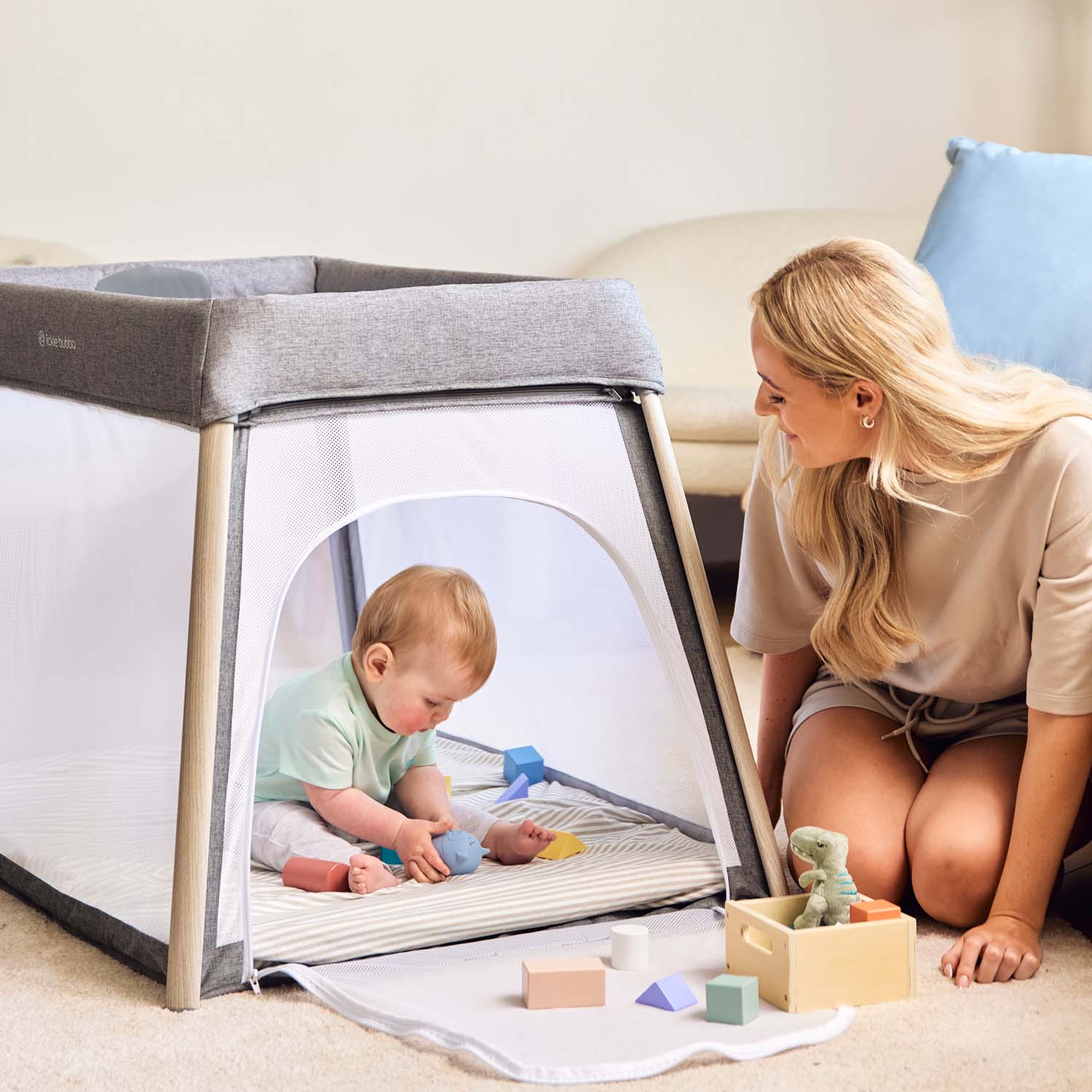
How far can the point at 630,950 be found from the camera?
1.20m

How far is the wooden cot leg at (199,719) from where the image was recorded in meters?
1.13

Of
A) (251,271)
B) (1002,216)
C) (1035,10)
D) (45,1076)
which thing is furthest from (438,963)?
(1035,10)

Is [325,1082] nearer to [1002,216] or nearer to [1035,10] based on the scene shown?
[1002,216]

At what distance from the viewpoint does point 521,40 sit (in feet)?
10.4

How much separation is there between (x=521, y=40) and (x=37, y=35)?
1.04 metres

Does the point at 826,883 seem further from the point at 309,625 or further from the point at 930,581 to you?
the point at 309,625

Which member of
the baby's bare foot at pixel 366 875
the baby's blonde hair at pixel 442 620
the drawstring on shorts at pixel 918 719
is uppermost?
the baby's blonde hair at pixel 442 620

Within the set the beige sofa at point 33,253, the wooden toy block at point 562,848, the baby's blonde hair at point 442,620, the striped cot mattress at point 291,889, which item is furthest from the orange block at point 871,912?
the beige sofa at point 33,253

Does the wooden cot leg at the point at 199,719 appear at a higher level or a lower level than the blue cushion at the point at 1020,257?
lower

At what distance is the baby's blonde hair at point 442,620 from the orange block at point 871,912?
1.59 ft

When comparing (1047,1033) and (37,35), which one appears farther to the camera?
(37,35)

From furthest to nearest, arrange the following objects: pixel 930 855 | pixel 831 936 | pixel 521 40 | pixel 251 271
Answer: pixel 521 40 → pixel 251 271 → pixel 930 855 → pixel 831 936

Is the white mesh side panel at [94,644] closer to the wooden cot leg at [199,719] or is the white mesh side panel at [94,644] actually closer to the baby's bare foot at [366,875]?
the wooden cot leg at [199,719]

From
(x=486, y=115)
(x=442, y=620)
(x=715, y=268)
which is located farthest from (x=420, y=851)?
(x=486, y=115)
